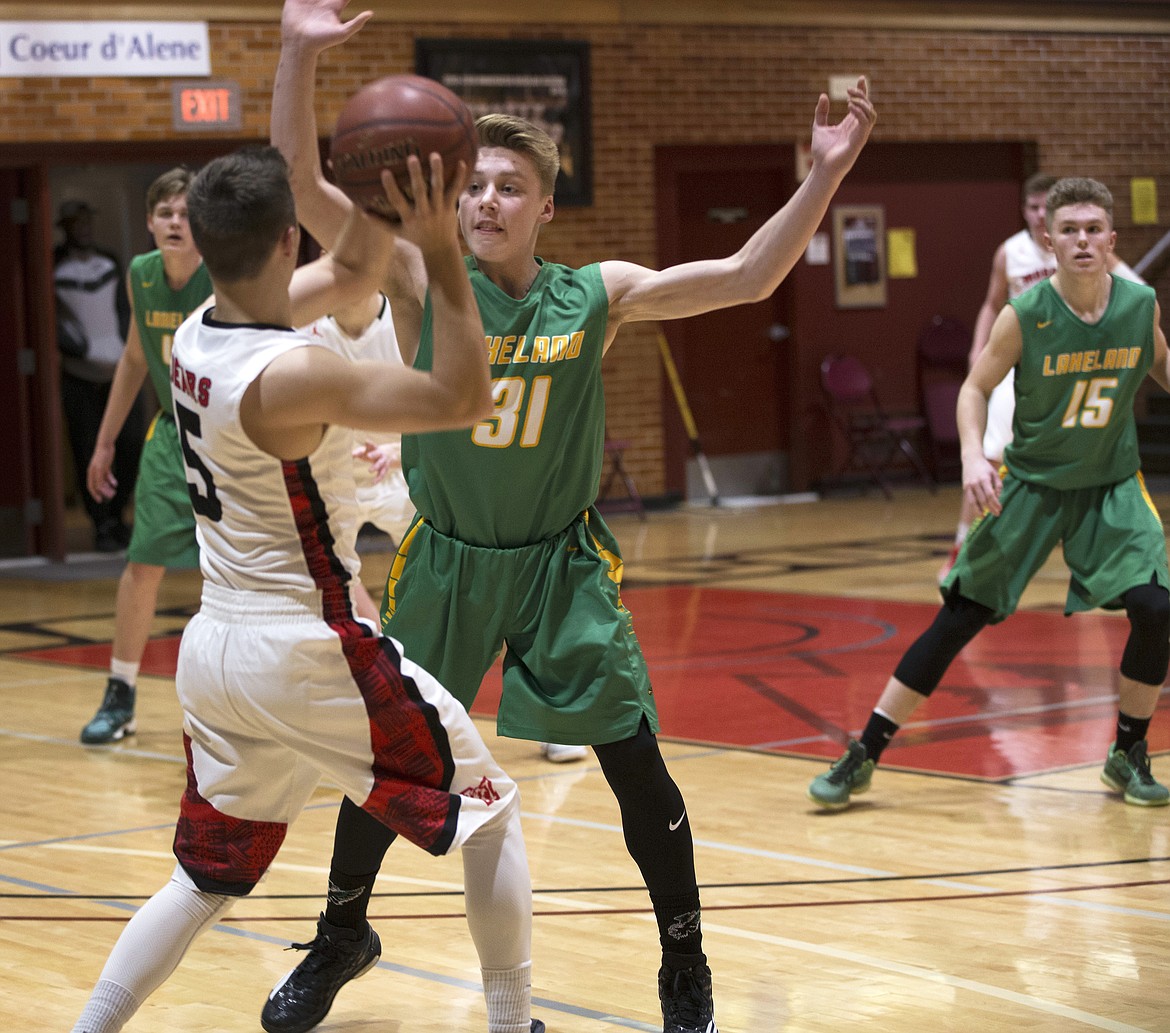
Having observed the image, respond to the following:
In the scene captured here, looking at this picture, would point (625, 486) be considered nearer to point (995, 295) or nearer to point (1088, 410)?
point (995, 295)

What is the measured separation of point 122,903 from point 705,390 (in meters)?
10.5

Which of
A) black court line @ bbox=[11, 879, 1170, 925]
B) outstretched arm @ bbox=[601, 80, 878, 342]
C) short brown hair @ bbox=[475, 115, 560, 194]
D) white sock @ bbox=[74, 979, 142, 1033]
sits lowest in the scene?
black court line @ bbox=[11, 879, 1170, 925]

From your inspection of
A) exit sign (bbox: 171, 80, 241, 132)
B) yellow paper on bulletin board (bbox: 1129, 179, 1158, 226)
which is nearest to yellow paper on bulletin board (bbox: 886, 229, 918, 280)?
yellow paper on bulletin board (bbox: 1129, 179, 1158, 226)

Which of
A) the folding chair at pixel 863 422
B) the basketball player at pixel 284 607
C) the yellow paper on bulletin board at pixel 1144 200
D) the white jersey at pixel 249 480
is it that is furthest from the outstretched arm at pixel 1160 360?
the yellow paper on bulletin board at pixel 1144 200

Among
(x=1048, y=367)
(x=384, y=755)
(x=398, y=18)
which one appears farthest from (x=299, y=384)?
(x=398, y=18)

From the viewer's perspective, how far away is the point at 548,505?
3.36 meters

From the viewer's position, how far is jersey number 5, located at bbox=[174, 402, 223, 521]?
9.45 feet

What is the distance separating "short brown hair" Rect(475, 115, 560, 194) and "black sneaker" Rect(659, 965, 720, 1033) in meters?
1.40

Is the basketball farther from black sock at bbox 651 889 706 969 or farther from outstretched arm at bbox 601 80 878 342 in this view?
black sock at bbox 651 889 706 969

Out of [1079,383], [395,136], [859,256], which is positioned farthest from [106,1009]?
[859,256]

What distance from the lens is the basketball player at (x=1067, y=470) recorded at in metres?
5.10

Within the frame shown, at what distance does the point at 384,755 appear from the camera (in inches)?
114

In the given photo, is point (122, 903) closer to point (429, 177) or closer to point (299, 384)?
point (299, 384)

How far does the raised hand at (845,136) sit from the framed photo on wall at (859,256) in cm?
1171
